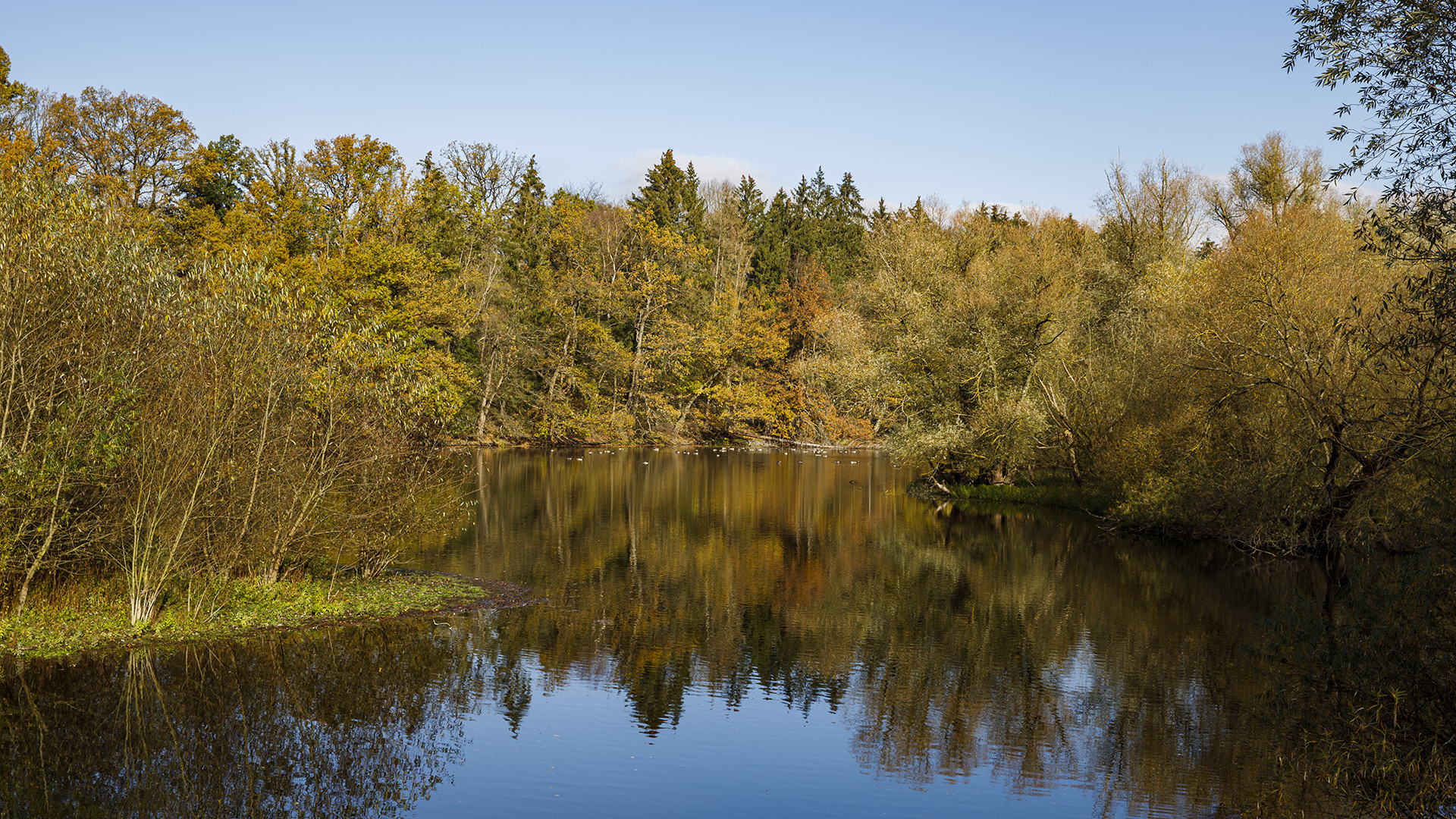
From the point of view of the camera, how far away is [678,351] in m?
68.4

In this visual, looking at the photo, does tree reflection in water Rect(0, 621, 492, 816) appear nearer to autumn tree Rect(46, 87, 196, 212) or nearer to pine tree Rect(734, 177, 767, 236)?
autumn tree Rect(46, 87, 196, 212)

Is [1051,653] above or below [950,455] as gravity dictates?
below

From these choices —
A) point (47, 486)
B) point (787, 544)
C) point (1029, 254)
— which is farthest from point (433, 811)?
point (1029, 254)

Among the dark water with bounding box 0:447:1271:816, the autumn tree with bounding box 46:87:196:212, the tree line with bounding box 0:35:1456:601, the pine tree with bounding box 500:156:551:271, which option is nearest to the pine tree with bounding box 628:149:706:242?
the tree line with bounding box 0:35:1456:601

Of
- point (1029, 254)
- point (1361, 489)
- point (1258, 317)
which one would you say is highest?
point (1029, 254)

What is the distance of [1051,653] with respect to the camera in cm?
1783

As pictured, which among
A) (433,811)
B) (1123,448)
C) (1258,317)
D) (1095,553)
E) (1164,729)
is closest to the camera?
(433,811)

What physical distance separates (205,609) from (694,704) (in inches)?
328

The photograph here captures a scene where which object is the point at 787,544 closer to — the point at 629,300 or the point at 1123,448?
the point at 1123,448

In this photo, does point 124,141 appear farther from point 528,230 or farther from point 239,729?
point 239,729

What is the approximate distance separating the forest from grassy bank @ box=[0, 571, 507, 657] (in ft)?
1.20

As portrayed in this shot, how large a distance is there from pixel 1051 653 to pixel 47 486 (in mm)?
15581

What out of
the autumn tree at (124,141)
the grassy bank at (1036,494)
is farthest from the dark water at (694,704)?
the autumn tree at (124,141)

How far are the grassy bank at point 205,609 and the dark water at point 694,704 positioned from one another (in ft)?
2.26
